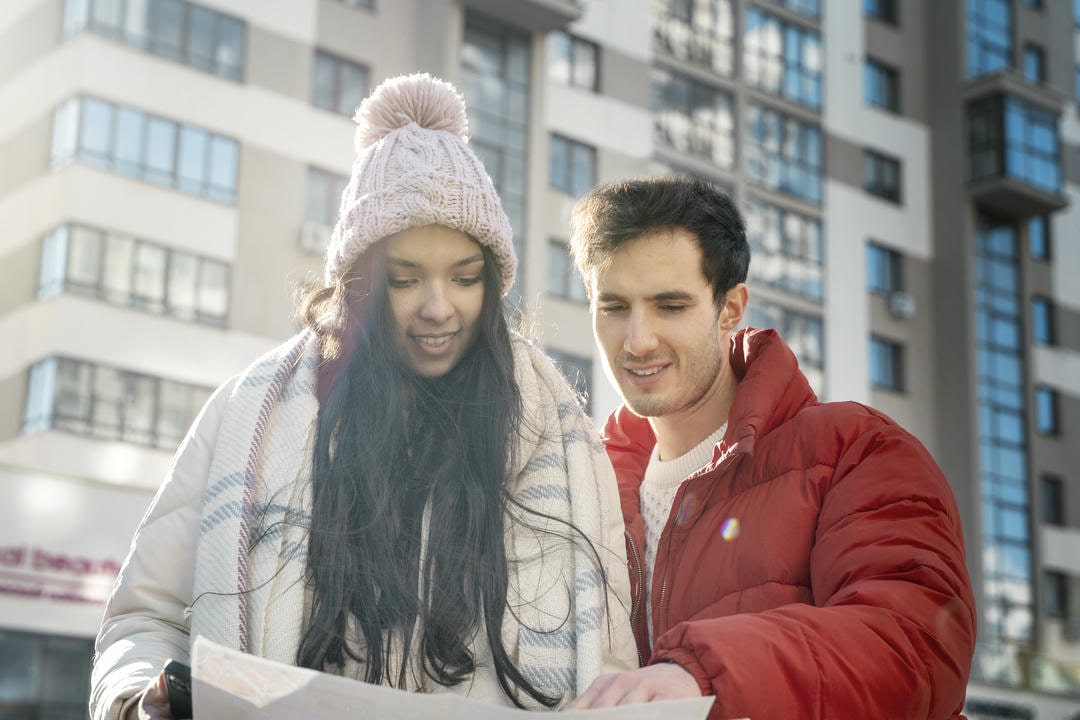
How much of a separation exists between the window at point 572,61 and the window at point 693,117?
1.63 meters

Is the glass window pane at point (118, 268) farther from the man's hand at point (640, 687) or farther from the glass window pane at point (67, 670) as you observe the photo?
the man's hand at point (640, 687)

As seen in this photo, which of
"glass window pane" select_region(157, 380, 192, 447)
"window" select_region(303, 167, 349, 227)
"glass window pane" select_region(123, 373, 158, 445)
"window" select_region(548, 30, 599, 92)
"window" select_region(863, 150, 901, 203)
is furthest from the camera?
"window" select_region(863, 150, 901, 203)

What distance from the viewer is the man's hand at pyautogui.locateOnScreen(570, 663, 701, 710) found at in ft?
8.24

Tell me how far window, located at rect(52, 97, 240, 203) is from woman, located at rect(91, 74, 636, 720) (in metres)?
18.6

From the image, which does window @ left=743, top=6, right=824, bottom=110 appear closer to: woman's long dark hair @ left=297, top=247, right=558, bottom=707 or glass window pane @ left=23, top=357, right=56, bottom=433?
glass window pane @ left=23, top=357, right=56, bottom=433

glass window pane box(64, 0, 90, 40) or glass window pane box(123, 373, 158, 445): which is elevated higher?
glass window pane box(64, 0, 90, 40)

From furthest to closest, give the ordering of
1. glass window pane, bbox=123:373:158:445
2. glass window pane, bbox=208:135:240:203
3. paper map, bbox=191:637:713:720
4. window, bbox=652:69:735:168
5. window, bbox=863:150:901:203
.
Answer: window, bbox=863:150:901:203
window, bbox=652:69:735:168
glass window pane, bbox=208:135:240:203
glass window pane, bbox=123:373:158:445
paper map, bbox=191:637:713:720

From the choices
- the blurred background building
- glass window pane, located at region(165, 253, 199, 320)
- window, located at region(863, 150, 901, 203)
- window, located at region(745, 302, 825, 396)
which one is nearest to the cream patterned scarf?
the blurred background building

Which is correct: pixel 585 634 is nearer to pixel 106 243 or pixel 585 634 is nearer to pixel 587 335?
pixel 106 243

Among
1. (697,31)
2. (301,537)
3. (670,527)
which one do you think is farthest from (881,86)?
(301,537)

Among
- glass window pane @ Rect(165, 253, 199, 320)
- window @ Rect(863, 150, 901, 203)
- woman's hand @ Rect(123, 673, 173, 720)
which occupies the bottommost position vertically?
woman's hand @ Rect(123, 673, 173, 720)

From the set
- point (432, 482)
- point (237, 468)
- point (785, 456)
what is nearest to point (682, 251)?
point (785, 456)

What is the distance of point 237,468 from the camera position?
325cm

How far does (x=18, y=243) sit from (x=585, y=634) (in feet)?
66.2
